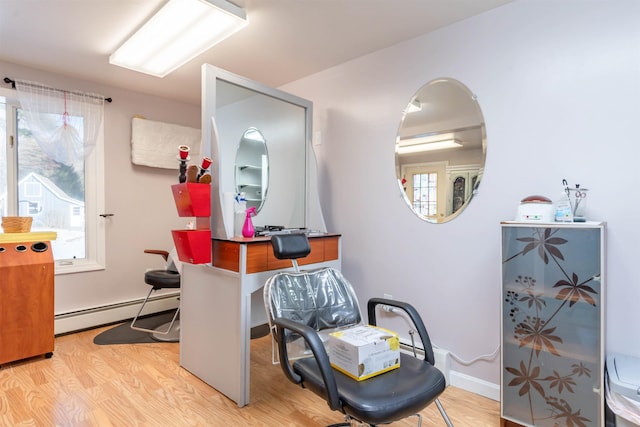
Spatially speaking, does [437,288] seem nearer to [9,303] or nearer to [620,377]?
[620,377]

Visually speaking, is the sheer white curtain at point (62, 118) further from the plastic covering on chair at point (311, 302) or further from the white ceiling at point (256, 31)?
the plastic covering on chair at point (311, 302)

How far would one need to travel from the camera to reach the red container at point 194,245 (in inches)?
83.9

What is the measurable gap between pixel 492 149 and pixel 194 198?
1.87 meters

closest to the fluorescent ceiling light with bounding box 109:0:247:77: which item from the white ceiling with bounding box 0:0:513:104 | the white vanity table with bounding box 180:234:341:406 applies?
the white ceiling with bounding box 0:0:513:104

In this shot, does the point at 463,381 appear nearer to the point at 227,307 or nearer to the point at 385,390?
the point at 385,390

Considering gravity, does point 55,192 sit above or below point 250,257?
above

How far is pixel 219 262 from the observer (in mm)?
2221

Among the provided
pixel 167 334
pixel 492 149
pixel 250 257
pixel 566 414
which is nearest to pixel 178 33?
pixel 250 257

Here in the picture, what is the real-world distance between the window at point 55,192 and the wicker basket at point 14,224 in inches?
17.4

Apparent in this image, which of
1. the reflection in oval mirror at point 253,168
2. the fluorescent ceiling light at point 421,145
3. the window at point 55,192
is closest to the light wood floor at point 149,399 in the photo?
the window at point 55,192

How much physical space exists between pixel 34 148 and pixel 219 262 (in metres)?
2.40

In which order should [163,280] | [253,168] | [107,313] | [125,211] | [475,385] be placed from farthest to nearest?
[125,211] → [107,313] → [163,280] → [253,168] → [475,385]

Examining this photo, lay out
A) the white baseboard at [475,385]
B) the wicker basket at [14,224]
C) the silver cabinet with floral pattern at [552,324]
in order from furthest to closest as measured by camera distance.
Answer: the wicker basket at [14,224] < the white baseboard at [475,385] < the silver cabinet with floral pattern at [552,324]

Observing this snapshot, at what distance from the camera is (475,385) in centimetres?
224
